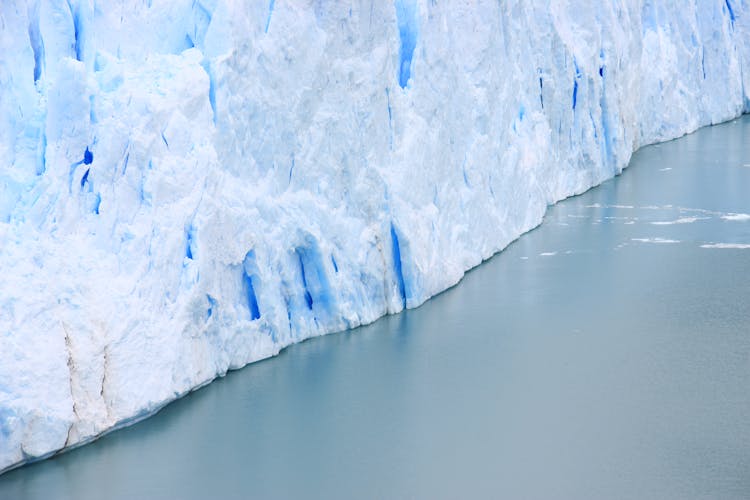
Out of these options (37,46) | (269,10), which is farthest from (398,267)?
(37,46)

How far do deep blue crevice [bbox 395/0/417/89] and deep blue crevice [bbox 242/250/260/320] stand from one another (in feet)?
10.4

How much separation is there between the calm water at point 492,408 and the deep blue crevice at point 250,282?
1.45ft

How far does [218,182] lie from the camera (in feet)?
30.9

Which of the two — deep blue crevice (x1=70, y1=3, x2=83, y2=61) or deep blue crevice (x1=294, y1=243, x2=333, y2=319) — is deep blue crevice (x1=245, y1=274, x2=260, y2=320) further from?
deep blue crevice (x1=70, y1=3, x2=83, y2=61)

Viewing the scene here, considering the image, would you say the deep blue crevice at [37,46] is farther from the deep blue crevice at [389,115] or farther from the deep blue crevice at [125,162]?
the deep blue crevice at [389,115]

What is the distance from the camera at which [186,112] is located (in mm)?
9242

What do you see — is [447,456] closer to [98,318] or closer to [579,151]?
[98,318]

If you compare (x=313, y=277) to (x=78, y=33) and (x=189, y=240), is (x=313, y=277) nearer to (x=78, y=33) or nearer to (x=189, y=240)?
(x=189, y=240)

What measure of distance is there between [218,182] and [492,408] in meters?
2.74

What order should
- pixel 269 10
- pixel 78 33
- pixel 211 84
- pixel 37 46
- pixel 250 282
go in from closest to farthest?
1. pixel 37 46
2. pixel 78 33
3. pixel 211 84
4. pixel 250 282
5. pixel 269 10

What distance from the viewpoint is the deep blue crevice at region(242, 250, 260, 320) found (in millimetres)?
9805

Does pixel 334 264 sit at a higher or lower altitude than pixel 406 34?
lower

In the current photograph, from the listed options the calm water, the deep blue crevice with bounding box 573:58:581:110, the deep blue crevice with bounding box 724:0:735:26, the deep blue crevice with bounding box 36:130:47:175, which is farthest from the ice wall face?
the deep blue crevice with bounding box 724:0:735:26

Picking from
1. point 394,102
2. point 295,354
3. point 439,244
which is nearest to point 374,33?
point 394,102
